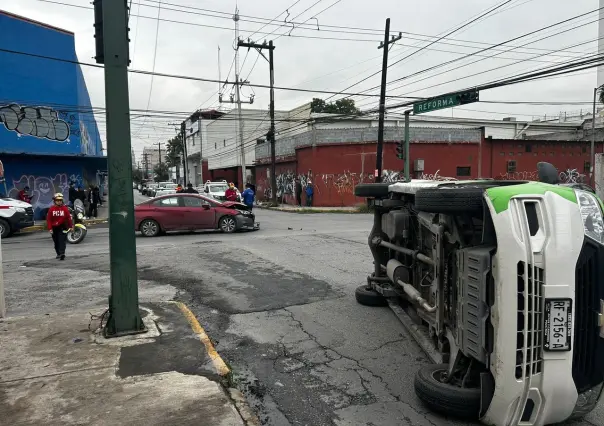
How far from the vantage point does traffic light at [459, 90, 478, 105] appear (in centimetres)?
1605

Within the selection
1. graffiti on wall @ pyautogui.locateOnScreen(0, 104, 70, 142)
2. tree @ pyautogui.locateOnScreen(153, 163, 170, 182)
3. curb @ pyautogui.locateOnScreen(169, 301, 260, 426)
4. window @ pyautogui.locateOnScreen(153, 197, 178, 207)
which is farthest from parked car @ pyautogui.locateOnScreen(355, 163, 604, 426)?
tree @ pyautogui.locateOnScreen(153, 163, 170, 182)

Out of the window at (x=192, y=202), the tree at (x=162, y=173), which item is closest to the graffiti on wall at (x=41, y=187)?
the window at (x=192, y=202)

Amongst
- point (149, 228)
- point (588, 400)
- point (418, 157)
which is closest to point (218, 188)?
point (418, 157)

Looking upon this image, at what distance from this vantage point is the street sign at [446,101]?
53.3ft

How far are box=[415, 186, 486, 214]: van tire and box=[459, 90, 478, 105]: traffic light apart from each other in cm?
1397

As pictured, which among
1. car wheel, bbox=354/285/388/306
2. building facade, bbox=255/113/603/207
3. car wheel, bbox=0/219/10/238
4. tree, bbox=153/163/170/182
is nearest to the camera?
car wheel, bbox=354/285/388/306

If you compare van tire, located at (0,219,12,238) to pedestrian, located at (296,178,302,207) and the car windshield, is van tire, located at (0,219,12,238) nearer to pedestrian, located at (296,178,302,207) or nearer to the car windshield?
the car windshield

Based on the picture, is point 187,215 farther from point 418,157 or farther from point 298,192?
point 418,157

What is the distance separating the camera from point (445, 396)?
131 inches

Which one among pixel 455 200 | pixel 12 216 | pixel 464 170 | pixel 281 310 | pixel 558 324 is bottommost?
pixel 281 310

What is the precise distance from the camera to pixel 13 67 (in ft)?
72.5

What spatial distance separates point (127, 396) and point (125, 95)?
313cm

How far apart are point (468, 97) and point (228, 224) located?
957cm

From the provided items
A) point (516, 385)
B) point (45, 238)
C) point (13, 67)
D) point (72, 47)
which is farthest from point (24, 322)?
point (72, 47)
